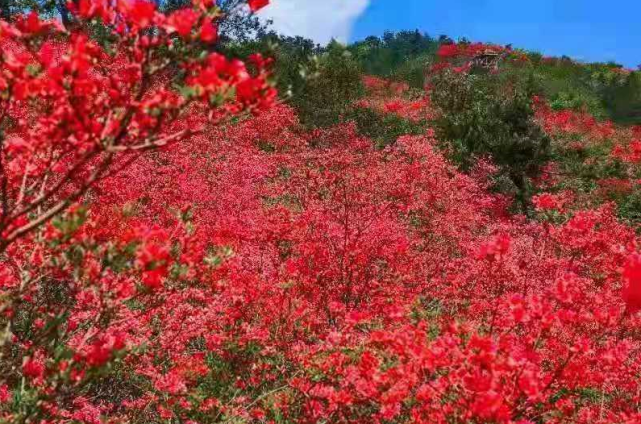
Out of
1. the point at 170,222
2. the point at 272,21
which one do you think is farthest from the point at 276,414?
the point at 272,21

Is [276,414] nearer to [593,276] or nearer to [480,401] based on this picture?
[480,401]

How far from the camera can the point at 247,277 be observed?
9.07m

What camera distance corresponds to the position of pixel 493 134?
20578mm

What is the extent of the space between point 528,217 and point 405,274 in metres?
9.40

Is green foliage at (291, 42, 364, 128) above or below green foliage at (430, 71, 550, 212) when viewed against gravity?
above

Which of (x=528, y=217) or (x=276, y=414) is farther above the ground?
(x=528, y=217)

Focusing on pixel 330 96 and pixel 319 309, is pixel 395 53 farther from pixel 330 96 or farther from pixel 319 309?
pixel 319 309

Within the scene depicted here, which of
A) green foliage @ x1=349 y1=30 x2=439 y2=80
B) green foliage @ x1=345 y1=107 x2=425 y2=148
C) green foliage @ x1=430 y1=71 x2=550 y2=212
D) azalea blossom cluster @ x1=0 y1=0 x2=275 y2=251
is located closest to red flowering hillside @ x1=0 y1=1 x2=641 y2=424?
azalea blossom cluster @ x1=0 y1=0 x2=275 y2=251

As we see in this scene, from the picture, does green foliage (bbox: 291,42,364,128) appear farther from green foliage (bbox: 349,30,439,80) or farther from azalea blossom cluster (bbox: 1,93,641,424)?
azalea blossom cluster (bbox: 1,93,641,424)

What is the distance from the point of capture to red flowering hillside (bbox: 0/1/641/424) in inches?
116

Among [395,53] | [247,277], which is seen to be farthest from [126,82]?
[395,53]

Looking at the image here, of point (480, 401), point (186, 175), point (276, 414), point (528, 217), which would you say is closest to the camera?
point (480, 401)

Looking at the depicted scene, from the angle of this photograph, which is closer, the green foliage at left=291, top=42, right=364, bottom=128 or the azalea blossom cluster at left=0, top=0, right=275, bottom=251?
the azalea blossom cluster at left=0, top=0, right=275, bottom=251

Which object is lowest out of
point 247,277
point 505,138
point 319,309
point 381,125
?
point 319,309
